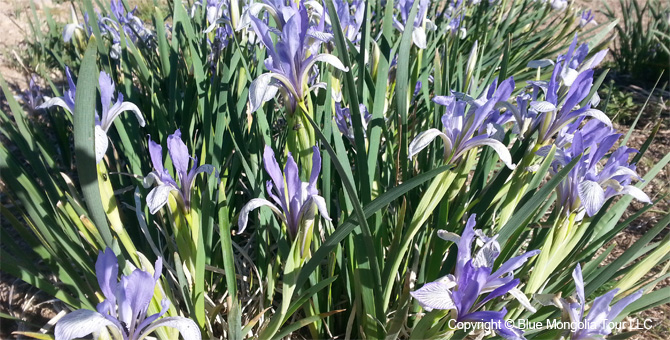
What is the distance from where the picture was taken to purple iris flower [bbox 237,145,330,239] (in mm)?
846

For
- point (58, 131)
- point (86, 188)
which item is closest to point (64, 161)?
point (58, 131)

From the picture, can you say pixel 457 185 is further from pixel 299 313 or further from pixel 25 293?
pixel 25 293

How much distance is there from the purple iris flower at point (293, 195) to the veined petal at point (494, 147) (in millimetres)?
338

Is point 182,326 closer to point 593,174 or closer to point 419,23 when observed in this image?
point 593,174

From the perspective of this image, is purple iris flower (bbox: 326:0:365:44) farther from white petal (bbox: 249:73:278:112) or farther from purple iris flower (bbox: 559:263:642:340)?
purple iris flower (bbox: 559:263:642:340)

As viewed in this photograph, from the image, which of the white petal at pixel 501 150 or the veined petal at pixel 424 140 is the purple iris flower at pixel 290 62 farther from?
the white petal at pixel 501 150

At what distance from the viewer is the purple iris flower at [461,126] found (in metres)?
0.96

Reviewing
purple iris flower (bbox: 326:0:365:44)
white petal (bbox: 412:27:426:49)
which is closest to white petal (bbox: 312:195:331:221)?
purple iris flower (bbox: 326:0:365:44)

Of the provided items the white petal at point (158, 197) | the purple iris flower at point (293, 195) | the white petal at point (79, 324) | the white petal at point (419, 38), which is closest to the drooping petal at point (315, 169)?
the purple iris flower at point (293, 195)

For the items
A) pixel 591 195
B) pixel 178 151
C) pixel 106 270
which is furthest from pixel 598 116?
pixel 106 270

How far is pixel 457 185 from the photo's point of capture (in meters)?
1.11

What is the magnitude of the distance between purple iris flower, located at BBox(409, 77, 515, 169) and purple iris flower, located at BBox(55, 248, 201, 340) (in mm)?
550

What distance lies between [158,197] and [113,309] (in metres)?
0.21

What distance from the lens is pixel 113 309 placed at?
701 mm
